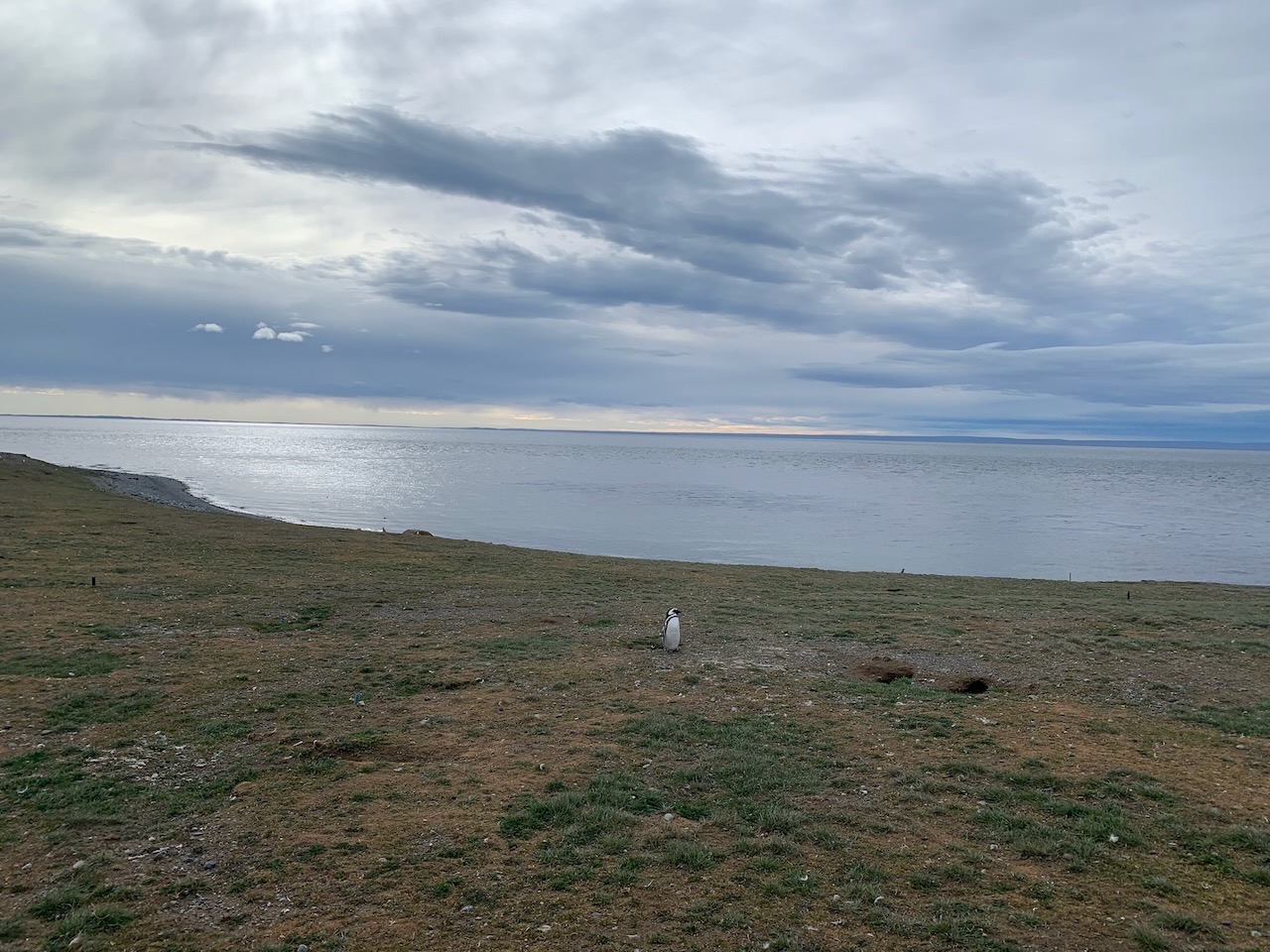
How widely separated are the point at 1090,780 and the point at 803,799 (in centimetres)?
316

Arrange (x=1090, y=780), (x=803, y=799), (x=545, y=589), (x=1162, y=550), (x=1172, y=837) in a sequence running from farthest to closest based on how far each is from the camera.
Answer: (x=1162, y=550) → (x=545, y=589) → (x=1090, y=780) → (x=803, y=799) → (x=1172, y=837)

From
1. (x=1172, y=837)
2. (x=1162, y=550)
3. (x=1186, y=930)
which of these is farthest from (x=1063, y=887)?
(x=1162, y=550)

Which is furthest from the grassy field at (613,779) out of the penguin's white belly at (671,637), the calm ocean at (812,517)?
the calm ocean at (812,517)

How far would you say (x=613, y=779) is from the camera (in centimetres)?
801

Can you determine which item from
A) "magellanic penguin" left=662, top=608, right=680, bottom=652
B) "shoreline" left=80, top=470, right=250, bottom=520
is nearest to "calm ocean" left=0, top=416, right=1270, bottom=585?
"shoreline" left=80, top=470, right=250, bottom=520

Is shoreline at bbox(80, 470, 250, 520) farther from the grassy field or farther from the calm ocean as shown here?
the grassy field

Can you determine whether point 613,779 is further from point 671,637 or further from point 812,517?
point 812,517

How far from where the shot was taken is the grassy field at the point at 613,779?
571 cm

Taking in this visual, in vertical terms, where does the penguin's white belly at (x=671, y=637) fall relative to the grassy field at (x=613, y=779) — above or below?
above

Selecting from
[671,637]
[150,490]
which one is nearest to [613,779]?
[671,637]

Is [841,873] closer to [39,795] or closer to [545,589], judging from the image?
[39,795]

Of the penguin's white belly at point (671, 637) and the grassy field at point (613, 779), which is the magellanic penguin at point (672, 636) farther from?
the grassy field at point (613, 779)

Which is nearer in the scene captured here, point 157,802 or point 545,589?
point 157,802

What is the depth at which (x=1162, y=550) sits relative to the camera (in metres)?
43.4
